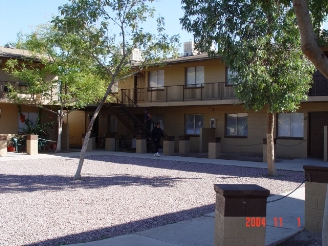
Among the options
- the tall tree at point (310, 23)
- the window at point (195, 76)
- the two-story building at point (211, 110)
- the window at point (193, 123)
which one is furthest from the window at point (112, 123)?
the tall tree at point (310, 23)

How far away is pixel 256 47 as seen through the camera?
42.4 feet

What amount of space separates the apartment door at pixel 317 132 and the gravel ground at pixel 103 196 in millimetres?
6247

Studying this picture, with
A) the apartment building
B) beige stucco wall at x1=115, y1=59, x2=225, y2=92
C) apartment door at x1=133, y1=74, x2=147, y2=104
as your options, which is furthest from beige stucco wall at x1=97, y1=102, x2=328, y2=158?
the apartment building

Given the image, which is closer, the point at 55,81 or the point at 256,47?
the point at 256,47

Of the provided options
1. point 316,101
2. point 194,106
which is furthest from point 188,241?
point 194,106

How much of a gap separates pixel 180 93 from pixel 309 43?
68.2 ft

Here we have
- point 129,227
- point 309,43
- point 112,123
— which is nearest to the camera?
point 309,43

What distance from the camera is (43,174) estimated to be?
15.1 m

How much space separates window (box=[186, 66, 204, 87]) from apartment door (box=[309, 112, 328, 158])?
23.8ft

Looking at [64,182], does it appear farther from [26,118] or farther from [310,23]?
[26,118]

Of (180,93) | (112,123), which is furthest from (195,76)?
(112,123)

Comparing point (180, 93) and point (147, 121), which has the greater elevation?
point (180, 93)

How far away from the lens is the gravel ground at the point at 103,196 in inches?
292

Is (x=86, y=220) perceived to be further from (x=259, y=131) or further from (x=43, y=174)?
(x=259, y=131)
